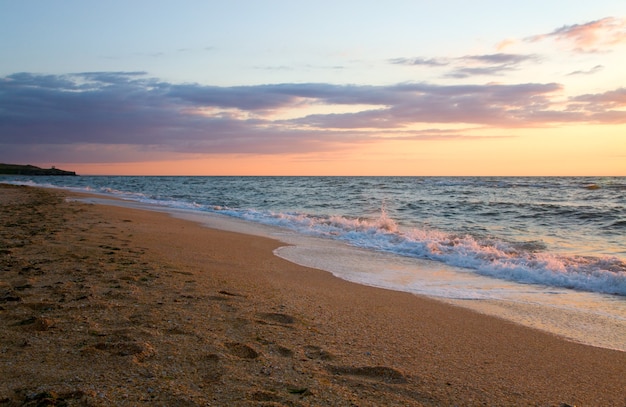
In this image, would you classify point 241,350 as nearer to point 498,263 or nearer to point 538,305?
point 538,305

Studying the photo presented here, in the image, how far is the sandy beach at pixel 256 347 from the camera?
302 cm

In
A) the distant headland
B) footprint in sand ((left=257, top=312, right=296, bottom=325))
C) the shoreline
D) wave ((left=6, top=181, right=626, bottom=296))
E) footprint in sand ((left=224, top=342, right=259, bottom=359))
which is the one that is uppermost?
the distant headland

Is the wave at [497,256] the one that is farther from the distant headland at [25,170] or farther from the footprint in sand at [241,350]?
the distant headland at [25,170]

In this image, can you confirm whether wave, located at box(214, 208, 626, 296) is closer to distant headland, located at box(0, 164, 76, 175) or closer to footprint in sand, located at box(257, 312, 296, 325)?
footprint in sand, located at box(257, 312, 296, 325)

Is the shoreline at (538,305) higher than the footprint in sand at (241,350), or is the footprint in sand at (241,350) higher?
the footprint in sand at (241,350)

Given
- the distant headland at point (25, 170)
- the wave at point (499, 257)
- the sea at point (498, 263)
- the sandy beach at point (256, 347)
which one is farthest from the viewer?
the distant headland at point (25, 170)

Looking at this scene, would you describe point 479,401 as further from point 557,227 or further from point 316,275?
point 557,227

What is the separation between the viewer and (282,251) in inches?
395

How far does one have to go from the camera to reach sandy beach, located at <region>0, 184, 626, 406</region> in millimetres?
3023

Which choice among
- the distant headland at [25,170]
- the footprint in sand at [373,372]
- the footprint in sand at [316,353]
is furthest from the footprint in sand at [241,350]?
the distant headland at [25,170]

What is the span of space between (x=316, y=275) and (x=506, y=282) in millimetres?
3241

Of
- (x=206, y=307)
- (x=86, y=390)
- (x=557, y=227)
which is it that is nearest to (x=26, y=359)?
(x=86, y=390)

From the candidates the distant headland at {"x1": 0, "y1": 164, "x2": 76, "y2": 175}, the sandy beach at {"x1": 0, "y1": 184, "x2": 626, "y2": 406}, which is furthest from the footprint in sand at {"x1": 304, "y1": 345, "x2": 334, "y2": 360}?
the distant headland at {"x1": 0, "y1": 164, "x2": 76, "y2": 175}

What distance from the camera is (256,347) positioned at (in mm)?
3826
